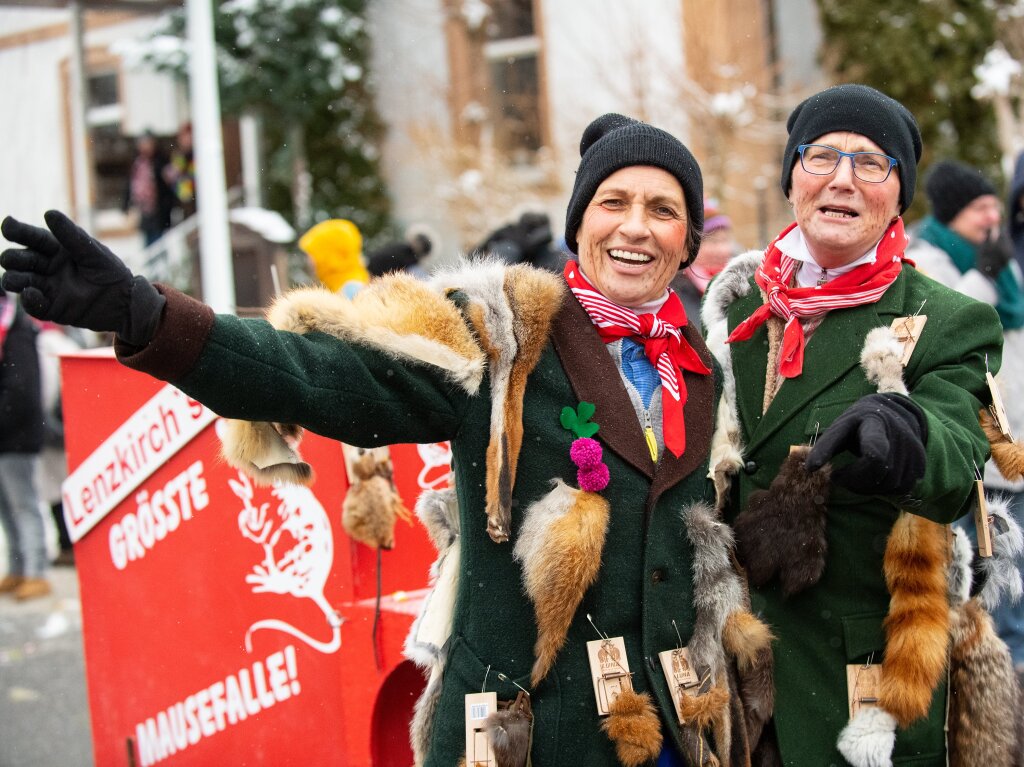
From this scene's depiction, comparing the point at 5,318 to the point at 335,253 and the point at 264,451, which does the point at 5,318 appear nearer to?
the point at 335,253

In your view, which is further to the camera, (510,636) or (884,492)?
(510,636)

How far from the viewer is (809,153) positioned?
8.18ft

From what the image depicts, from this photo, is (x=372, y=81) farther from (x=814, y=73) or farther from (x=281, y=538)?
(x=281, y=538)

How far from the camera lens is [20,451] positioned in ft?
22.4

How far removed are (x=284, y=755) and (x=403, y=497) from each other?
881mm

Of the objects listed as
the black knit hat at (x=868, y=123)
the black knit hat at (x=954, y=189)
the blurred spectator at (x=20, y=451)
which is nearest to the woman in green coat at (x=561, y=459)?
the black knit hat at (x=868, y=123)

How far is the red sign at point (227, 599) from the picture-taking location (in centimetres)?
321

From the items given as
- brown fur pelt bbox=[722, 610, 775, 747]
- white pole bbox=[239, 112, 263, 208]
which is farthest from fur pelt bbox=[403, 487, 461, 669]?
white pole bbox=[239, 112, 263, 208]

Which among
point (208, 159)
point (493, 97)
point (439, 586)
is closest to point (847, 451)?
point (439, 586)

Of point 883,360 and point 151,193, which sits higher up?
point 151,193

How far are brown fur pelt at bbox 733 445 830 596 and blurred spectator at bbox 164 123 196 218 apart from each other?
404 inches

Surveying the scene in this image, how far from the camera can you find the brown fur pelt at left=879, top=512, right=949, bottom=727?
229cm

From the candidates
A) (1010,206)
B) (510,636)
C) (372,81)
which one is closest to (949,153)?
(372,81)

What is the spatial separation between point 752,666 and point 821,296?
85 cm
